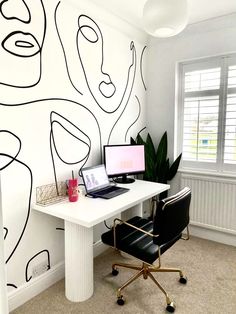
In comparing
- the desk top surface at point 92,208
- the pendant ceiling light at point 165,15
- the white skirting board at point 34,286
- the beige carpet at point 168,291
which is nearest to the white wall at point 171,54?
the desk top surface at point 92,208

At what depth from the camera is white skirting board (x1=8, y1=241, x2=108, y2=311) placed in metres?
1.88

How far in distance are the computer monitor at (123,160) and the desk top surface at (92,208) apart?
350 millimetres

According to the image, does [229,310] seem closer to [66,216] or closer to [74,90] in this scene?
[66,216]

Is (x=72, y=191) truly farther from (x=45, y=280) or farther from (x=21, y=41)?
(x=21, y=41)

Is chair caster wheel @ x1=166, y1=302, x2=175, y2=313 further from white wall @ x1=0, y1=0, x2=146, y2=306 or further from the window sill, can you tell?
the window sill

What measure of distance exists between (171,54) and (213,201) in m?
1.88

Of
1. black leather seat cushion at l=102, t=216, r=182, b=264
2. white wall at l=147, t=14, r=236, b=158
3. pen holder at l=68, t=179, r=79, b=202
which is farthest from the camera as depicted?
white wall at l=147, t=14, r=236, b=158

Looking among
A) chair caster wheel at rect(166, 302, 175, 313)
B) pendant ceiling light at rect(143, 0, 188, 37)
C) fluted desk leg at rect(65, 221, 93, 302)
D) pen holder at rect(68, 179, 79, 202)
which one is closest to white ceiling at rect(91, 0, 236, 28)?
pendant ceiling light at rect(143, 0, 188, 37)

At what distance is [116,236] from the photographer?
6.66 feet

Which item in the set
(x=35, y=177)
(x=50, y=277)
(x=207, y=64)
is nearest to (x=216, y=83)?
(x=207, y=64)

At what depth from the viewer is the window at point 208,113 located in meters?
2.78

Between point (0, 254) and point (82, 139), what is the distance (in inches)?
60.0

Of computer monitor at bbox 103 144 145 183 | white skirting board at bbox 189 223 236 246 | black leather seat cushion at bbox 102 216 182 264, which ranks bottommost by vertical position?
white skirting board at bbox 189 223 236 246

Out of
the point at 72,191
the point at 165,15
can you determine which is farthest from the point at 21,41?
the point at 72,191
